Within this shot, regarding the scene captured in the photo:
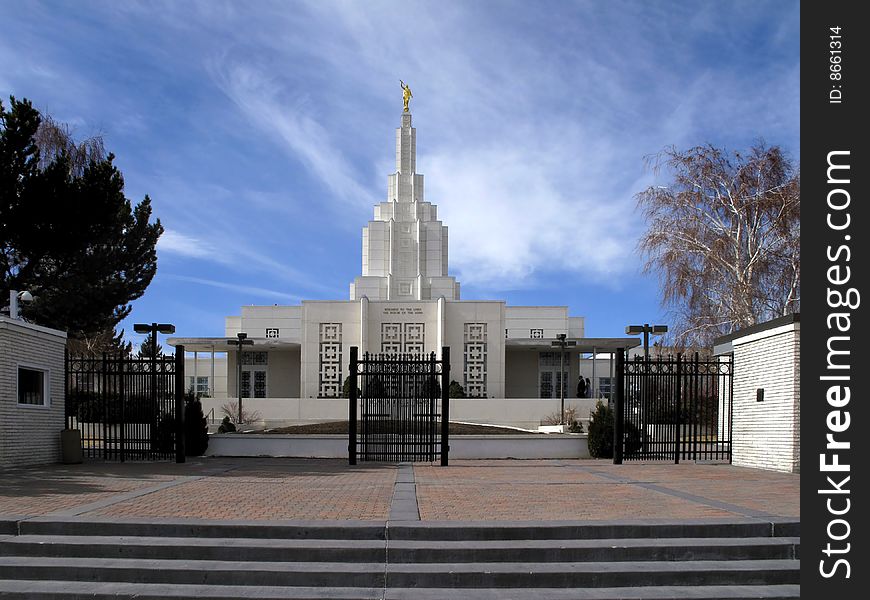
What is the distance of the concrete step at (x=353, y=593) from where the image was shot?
7680mm

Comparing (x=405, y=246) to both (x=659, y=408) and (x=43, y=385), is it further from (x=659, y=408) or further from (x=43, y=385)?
(x=43, y=385)

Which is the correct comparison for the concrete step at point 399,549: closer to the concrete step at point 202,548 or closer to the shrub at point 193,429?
the concrete step at point 202,548

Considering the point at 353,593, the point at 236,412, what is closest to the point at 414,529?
the point at 353,593

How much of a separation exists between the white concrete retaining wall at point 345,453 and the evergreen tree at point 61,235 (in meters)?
7.43

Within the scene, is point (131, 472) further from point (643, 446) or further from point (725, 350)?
point (725, 350)

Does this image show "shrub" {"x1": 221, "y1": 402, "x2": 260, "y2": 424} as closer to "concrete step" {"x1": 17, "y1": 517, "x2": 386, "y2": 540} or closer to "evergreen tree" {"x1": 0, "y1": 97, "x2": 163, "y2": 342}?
"evergreen tree" {"x1": 0, "y1": 97, "x2": 163, "y2": 342}

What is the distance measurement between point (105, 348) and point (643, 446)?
109 feet

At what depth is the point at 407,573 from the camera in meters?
8.02

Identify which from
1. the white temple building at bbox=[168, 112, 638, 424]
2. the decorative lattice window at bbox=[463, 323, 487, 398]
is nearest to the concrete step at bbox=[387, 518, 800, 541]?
the white temple building at bbox=[168, 112, 638, 424]

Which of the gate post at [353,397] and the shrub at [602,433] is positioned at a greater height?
the gate post at [353,397]

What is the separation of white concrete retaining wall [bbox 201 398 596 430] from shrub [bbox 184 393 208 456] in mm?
15068

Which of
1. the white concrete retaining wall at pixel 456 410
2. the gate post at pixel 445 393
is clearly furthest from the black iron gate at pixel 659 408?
the white concrete retaining wall at pixel 456 410

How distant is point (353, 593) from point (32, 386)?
12749 mm
